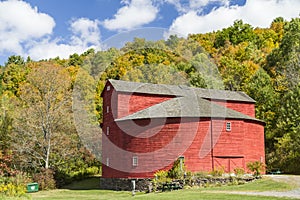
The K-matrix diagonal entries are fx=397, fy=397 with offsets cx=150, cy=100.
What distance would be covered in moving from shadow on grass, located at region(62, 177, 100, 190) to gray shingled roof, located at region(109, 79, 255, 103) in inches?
370

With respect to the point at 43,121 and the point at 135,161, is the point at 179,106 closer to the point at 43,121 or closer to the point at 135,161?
the point at 135,161

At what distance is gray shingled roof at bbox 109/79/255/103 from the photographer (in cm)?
3655

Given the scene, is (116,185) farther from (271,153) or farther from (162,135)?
(271,153)

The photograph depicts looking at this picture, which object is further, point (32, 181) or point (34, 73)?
point (34, 73)

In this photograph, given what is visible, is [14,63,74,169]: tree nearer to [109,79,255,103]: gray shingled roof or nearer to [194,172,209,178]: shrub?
[109,79,255,103]: gray shingled roof

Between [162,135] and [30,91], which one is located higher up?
[30,91]

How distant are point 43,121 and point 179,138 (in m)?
15.8

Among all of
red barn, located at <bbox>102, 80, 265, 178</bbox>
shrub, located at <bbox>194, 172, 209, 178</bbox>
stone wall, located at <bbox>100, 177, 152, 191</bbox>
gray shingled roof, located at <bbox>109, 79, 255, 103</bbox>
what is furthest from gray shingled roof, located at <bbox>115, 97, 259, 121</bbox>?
stone wall, located at <bbox>100, 177, 152, 191</bbox>

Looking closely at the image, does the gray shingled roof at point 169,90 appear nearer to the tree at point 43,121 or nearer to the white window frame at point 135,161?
the white window frame at point 135,161

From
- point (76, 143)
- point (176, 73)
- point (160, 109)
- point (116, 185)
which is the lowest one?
point (116, 185)

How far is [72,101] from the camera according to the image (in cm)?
4316

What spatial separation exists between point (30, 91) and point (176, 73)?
766 inches

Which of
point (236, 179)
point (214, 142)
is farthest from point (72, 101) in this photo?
point (236, 179)

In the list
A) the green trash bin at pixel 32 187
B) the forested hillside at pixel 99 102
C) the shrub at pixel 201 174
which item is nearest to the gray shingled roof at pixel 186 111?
the shrub at pixel 201 174
